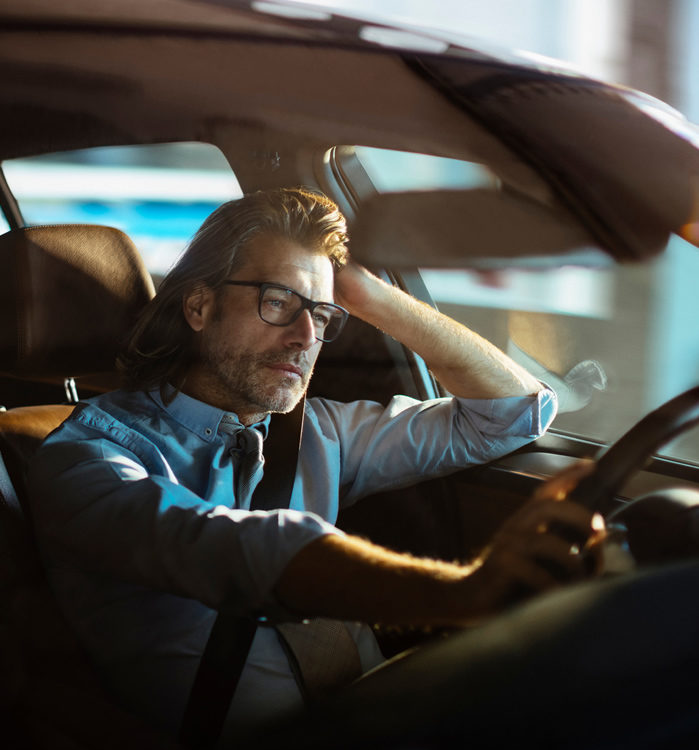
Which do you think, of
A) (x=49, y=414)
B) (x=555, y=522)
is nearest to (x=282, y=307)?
(x=49, y=414)

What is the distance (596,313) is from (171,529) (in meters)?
0.62

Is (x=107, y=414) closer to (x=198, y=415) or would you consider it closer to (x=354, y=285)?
(x=198, y=415)

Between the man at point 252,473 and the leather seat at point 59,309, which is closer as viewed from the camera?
the man at point 252,473

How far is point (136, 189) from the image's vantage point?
1.12m

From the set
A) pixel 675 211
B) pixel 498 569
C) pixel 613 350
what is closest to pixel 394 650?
pixel 498 569

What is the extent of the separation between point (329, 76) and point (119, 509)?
2.15ft

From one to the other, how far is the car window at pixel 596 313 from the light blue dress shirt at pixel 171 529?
12 centimetres

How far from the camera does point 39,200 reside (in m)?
1.13

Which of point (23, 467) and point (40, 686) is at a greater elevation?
A: point (23, 467)

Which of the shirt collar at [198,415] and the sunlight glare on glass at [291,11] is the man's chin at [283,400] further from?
the sunlight glare on glass at [291,11]

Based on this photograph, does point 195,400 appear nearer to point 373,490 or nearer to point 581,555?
point 373,490

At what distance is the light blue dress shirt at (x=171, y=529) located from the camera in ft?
3.38

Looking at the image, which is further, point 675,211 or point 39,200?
point 675,211

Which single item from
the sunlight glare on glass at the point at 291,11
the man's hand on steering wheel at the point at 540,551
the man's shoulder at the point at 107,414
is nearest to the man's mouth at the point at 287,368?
the man's shoulder at the point at 107,414
